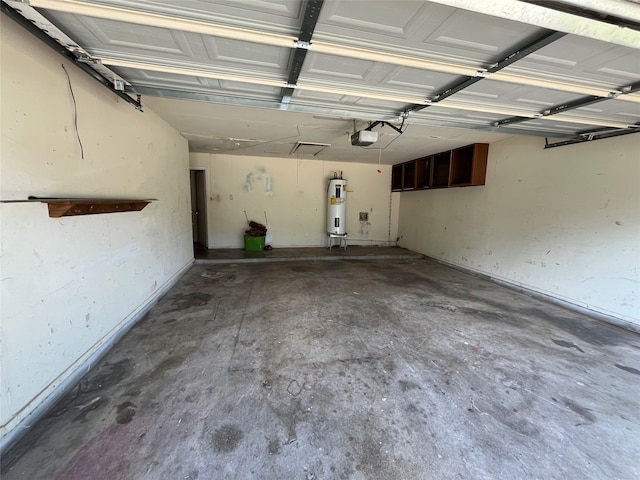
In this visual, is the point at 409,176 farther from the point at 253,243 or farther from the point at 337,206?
the point at 253,243

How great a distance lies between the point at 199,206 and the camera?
6.75 m

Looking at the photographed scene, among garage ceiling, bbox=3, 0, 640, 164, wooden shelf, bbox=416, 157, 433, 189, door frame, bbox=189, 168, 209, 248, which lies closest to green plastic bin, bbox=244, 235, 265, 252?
door frame, bbox=189, 168, 209, 248

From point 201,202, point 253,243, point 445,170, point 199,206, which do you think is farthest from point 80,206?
point 445,170

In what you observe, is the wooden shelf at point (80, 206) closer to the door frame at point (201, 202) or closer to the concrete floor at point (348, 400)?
the concrete floor at point (348, 400)

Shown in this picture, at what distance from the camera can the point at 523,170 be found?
402 centimetres

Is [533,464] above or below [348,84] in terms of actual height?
below

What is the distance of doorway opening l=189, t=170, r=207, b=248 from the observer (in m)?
6.41

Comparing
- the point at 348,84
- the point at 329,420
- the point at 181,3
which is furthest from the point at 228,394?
the point at 348,84

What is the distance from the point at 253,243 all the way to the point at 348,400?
5.03 metres

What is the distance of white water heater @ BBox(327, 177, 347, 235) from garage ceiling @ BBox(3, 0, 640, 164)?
11.7 ft

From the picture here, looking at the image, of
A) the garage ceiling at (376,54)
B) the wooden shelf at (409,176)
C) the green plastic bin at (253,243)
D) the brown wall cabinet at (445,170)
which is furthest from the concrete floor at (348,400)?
the wooden shelf at (409,176)

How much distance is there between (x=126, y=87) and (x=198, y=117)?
1191 millimetres

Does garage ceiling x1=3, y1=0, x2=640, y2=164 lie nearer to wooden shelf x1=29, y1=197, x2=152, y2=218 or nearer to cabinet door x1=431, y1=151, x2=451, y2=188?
wooden shelf x1=29, y1=197, x2=152, y2=218

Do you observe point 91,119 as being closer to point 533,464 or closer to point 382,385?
Result: point 382,385
